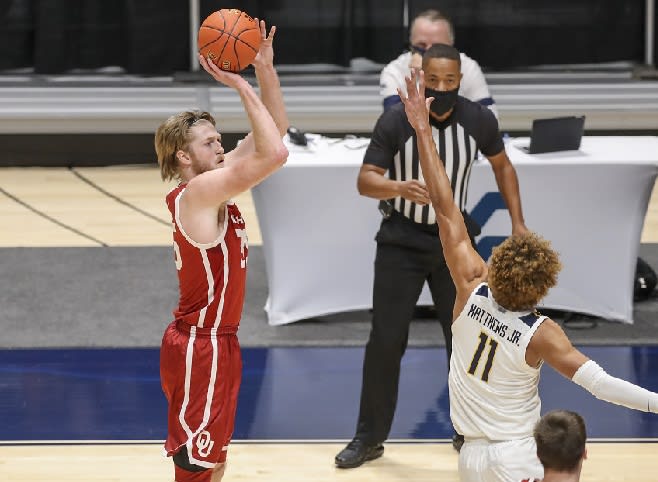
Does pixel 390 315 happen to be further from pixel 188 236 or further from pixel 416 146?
pixel 188 236

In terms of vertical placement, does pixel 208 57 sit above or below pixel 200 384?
above

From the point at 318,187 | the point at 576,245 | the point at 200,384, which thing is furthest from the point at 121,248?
the point at 200,384

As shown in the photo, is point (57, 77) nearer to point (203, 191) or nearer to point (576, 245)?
point (576, 245)

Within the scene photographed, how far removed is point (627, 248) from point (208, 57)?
4.19 metres

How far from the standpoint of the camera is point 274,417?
6652 millimetres

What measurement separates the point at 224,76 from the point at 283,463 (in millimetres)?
2343

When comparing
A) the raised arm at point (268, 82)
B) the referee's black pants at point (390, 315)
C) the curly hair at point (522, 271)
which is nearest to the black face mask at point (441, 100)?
the referee's black pants at point (390, 315)

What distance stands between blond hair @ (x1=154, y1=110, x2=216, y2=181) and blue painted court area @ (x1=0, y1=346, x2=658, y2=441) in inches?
84.9

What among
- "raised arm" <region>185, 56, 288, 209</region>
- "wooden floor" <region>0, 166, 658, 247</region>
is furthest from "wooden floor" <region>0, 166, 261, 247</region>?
"raised arm" <region>185, 56, 288, 209</region>

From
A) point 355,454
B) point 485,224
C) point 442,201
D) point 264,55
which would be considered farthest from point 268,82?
point 485,224

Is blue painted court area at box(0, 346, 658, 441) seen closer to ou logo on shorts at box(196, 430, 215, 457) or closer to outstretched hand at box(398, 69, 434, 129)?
ou logo on shorts at box(196, 430, 215, 457)

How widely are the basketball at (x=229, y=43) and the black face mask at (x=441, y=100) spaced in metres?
1.34

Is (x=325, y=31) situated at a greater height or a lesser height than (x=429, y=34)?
lesser

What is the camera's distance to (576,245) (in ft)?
26.3
